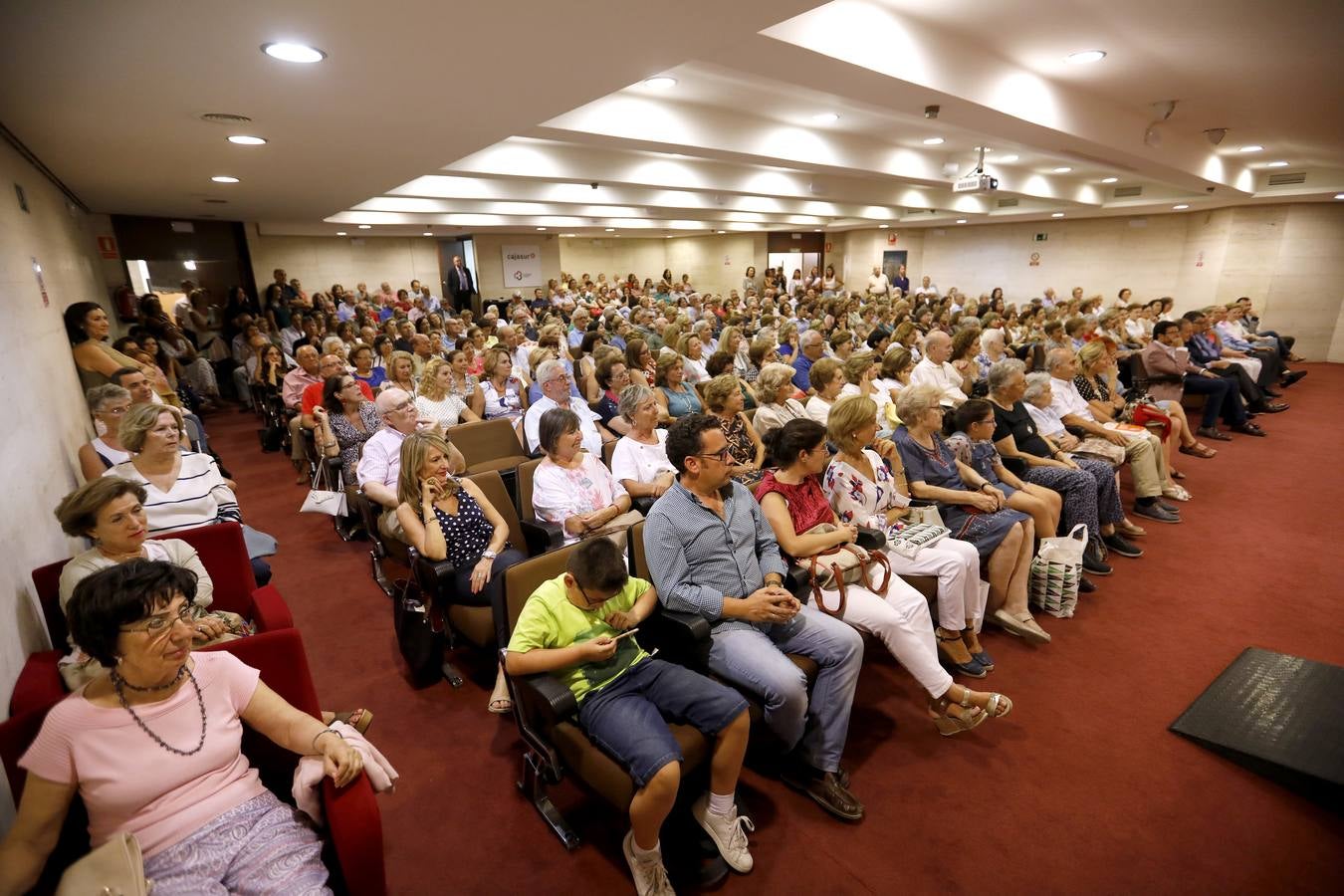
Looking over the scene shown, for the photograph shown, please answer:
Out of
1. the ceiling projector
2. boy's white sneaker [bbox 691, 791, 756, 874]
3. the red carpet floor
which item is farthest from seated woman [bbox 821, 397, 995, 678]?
the ceiling projector

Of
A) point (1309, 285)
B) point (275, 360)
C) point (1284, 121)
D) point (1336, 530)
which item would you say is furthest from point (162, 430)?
point (1309, 285)

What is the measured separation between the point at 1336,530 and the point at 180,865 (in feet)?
21.7

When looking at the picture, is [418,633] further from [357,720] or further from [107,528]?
[107,528]

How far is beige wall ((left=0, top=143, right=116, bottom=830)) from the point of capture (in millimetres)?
1938

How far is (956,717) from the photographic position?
2484mm

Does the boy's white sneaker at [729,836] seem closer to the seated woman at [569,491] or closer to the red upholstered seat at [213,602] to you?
the seated woman at [569,491]

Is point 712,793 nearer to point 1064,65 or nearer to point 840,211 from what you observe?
point 1064,65

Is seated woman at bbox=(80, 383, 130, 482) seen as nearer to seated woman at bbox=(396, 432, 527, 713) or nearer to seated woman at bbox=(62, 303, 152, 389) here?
seated woman at bbox=(62, 303, 152, 389)

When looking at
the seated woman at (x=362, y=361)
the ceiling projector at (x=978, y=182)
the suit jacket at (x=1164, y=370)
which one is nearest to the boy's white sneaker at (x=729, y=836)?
→ the seated woman at (x=362, y=361)

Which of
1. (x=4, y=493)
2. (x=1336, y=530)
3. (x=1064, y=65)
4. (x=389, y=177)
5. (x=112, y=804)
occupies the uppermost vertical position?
(x=1064, y=65)

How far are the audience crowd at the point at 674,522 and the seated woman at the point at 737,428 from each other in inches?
0.8

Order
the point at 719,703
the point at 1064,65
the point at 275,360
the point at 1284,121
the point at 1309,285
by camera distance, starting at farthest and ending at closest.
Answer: the point at 1309,285, the point at 275,360, the point at 1284,121, the point at 1064,65, the point at 719,703

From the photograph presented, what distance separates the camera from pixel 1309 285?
11.4 m

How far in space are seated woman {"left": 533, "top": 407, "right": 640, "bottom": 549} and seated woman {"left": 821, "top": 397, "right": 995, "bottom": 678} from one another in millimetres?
1094
